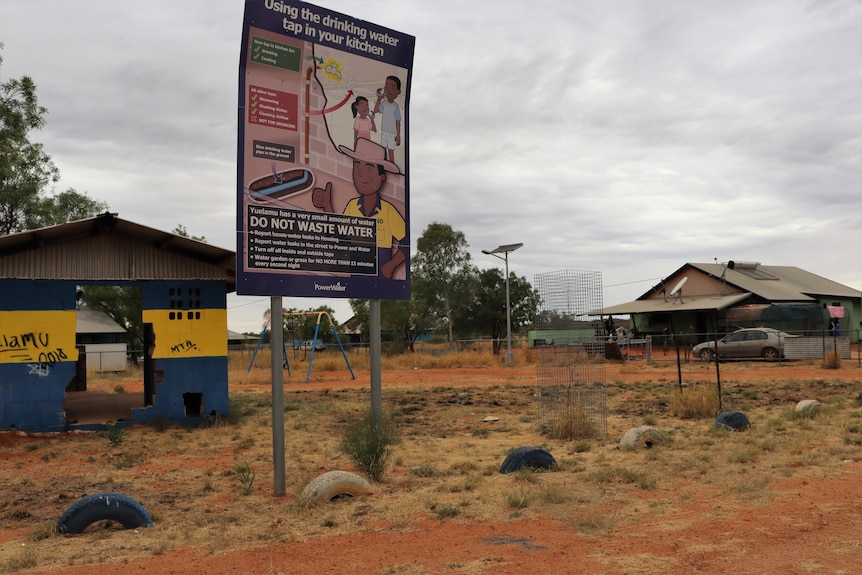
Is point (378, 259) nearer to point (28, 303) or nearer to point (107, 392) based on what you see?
point (28, 303)

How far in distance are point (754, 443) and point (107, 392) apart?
2206 centimetres

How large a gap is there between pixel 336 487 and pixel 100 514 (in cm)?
239

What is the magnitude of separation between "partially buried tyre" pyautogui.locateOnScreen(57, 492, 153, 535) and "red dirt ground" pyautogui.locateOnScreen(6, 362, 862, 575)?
2.17 feet

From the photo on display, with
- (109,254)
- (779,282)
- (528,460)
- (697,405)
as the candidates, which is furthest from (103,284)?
(779,282)

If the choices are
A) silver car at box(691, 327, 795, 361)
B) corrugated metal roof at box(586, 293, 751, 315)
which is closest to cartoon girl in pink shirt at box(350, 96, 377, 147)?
silver car at box(691, 327, 795, 361)

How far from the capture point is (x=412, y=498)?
8133 millimetres

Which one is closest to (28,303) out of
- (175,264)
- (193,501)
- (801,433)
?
(175,264)

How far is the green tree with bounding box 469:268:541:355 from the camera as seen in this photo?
177ft

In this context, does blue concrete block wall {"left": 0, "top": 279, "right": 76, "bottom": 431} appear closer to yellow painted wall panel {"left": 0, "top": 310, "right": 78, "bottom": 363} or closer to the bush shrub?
yellow painted wall panel {"left": 0, "top": 310, "right": 78, "bottom": 363}

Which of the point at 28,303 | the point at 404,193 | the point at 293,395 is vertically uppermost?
the point at 404,193

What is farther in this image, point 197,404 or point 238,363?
point 238,363

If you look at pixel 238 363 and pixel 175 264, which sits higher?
pixel 175 264

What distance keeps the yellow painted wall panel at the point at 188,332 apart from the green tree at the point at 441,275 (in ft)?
124

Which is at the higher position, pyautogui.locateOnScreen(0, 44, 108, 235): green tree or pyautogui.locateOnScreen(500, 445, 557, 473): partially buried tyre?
pyautogui.locateOnScreen(0, 44, 108, 235): green tree
